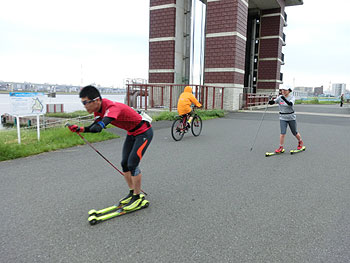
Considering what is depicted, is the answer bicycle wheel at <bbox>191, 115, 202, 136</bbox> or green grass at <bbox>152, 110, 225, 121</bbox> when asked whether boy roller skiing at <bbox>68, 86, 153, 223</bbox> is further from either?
green grass at <bbox>152, 110, 225, 121</bbox>

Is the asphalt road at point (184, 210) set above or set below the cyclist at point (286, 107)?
below

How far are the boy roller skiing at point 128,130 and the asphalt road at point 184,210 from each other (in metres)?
0.24

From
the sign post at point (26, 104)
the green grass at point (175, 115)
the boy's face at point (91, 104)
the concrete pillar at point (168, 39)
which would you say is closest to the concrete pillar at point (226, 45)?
the concrete pillar at point (168, 39)

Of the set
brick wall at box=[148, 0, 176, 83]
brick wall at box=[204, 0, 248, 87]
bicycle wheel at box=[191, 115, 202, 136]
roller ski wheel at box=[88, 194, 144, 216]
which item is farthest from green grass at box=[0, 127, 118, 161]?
brick wall at box=[148, 0, 176, 83]

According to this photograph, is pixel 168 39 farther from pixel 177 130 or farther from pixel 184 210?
pixel 184 210

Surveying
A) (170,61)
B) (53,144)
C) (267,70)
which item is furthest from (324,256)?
(267,70)

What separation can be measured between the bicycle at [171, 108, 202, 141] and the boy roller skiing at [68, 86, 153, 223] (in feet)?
17.5

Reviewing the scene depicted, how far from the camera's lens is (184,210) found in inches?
153

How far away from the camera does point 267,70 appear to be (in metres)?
35.8

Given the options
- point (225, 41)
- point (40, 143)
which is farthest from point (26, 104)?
point (225, 41)

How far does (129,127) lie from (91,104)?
0.68 meters

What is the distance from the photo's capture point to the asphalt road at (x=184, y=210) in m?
2.87

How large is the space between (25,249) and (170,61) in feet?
77.2

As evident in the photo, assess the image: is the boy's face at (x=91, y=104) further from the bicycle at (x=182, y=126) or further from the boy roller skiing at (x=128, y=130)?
the bicycle at (x=182, y=126)
